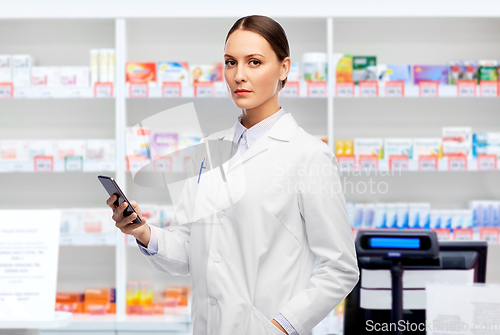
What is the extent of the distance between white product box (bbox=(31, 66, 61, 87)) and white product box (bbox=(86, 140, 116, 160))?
45 cm

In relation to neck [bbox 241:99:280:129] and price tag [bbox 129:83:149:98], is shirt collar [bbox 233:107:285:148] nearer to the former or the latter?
neck [bbox 241:99:280:129]

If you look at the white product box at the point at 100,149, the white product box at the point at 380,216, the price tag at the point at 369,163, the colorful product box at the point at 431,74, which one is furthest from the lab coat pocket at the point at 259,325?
the colorful product box at the point at 431,74

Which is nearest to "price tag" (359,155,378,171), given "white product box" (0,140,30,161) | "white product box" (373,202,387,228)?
"white product box" (373,202,387,228)

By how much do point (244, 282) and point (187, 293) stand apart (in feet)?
7.24

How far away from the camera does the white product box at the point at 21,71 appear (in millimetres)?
3084

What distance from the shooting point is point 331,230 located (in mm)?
1107

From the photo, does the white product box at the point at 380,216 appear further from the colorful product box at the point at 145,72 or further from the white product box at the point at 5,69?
the white product box at the point at 5,69

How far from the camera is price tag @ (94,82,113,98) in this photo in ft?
9.98

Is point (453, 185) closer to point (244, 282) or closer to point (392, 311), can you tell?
point (392, 311)

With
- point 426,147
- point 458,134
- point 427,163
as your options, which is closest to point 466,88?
point 458,134

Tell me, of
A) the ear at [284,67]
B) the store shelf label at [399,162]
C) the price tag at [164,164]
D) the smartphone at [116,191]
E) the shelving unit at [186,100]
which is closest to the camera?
the smartphone at [116,191]

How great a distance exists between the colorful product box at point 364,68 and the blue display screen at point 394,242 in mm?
1882

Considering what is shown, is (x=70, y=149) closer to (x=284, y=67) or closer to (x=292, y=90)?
(x=292, y=90)

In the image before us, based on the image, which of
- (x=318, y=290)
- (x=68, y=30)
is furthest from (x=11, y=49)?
(x=318, y=290)
